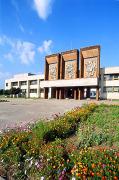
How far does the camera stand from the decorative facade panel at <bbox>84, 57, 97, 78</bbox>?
6211cm

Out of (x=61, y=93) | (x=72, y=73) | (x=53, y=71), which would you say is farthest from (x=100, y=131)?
(x=53, y=71)

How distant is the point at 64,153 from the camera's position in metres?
6.87

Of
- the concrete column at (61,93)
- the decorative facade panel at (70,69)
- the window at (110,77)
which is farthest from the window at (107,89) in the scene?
the concrete column at (61,93)

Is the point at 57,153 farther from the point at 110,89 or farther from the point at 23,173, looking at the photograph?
the point at 110,89

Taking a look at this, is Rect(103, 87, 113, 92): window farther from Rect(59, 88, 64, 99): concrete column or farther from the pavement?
the pavement

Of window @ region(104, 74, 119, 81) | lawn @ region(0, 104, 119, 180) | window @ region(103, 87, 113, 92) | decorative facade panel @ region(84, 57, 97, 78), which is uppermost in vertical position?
decorative facade panel @ region(84, 57, 97, 78)

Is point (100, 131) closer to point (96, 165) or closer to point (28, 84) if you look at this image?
point (96, 165)

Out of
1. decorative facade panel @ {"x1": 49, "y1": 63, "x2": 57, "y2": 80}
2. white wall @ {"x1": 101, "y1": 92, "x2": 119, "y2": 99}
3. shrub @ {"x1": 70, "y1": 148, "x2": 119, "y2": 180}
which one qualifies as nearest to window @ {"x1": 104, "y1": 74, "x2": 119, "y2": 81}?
white wall @ {"x1": 101, "y1": 92, "x2": 119, "y2": 99}

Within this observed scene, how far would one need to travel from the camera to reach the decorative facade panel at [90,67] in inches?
2445

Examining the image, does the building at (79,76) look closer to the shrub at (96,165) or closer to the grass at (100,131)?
the grass at (100,131)

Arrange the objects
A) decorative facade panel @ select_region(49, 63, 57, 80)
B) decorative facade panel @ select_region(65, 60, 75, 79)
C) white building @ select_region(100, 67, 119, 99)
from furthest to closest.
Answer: decorative facade panel @ select_region(49, 63, 57, 80)
decorative facade panel @ select_region(65, 60, 75, 79)
white building @ select_region(100, 67, 119, 99)

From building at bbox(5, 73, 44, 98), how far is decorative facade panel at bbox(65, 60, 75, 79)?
74.5ft

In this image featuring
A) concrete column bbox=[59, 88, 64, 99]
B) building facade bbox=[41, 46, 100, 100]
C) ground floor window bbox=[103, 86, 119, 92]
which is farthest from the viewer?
concrete column bbox=[59, 88, 64, 99]

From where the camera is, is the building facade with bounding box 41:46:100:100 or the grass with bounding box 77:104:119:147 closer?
the grass with bounding box 77:104:119:147
